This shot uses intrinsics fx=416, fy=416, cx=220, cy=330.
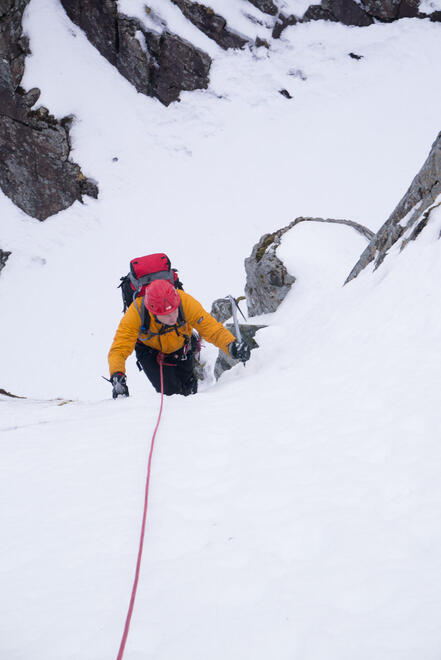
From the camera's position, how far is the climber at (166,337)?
188 inches

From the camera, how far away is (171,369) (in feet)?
19.8

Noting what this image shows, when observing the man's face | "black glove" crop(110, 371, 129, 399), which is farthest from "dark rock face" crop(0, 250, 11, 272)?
the man's face

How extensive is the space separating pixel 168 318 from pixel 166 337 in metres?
0.63

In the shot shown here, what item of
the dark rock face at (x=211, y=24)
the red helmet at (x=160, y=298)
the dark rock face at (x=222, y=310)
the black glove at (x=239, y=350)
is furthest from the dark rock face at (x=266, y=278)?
the dark rock face at (x=211, y=24)

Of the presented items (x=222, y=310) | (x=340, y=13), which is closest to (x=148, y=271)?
(x=222, y=310)

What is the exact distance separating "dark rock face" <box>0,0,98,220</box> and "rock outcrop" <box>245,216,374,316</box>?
10.1m

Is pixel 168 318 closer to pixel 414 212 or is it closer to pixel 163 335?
pixel 163 335

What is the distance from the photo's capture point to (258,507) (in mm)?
2484

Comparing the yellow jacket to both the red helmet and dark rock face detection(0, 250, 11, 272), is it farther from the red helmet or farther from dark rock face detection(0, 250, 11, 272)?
dark rock face detection(0, 250, 11, 272)

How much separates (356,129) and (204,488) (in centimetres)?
2001

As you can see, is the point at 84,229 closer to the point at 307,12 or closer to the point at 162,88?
the point at 162,88

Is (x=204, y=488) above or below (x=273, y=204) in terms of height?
above

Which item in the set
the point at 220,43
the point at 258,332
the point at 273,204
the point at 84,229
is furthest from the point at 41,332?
the point at 220,43

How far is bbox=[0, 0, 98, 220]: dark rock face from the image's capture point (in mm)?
16234
